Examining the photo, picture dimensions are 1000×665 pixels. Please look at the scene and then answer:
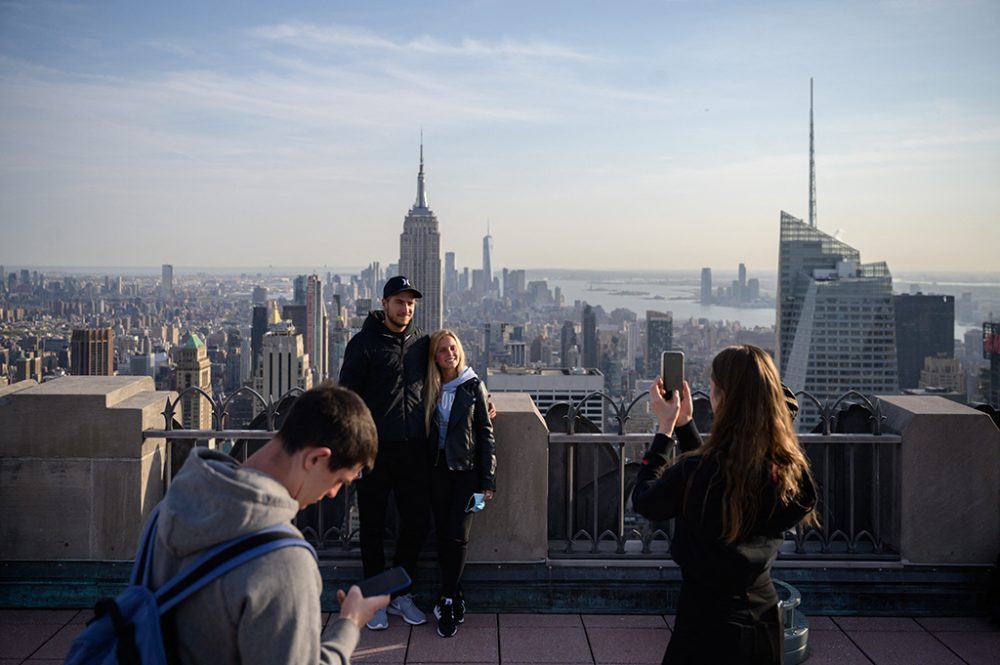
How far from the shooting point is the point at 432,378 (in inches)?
225

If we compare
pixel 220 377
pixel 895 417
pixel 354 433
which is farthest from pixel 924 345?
pixel 354 433

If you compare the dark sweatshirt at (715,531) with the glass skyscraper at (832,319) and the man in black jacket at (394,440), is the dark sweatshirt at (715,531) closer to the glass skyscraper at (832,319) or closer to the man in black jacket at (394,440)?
the man in black jacket at (394,440)

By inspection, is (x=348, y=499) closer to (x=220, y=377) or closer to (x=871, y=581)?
(x=871, y=581)

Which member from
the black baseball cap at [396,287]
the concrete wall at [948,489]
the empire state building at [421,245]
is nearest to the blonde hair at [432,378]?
the black baseball cap at [396,287]

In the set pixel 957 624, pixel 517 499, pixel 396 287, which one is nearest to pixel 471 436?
pixel 517 499

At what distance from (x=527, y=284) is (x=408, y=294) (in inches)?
5132

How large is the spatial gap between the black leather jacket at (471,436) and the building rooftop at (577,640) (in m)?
0.87

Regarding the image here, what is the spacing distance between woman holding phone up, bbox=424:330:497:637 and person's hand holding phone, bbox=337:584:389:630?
3.20 metres

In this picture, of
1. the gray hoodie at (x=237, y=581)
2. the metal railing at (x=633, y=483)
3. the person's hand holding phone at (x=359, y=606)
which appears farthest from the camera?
the metal railing at (x=633, y=483)

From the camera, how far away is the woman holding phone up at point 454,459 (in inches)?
218

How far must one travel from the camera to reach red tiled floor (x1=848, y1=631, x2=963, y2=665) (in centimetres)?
516

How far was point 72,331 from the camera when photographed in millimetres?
24031

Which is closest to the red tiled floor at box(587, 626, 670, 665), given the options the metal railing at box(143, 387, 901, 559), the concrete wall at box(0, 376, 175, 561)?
the metal railing at box(143, 387, 901, 559)

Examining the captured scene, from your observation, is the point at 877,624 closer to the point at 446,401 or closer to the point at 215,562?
the point at 446,401
